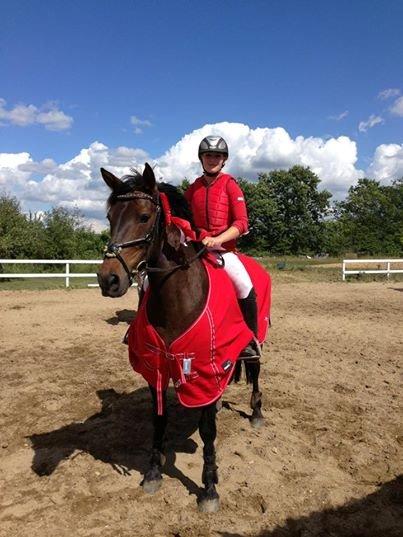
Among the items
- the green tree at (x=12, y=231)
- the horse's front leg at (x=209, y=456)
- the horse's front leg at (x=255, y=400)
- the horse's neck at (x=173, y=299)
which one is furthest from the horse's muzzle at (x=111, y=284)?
the green tree at (x=12, y=231)

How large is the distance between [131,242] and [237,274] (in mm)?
1502

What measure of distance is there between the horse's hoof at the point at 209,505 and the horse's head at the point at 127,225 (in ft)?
5.85

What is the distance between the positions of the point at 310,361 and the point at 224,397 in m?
2.21

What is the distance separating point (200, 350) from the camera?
333 centimetres

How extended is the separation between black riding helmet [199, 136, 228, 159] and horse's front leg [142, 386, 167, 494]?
6.80 ft

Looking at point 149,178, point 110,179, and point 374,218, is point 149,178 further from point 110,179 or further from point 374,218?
point 374,218

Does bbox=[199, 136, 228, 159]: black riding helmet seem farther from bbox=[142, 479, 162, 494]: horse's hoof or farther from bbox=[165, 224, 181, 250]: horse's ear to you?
bbox=[142, 479, 162, 494]: horse's hoof

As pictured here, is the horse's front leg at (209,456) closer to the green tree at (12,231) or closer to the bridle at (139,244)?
the bridle at (139,244)

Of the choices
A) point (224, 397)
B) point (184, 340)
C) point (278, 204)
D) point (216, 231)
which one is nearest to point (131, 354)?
point (184, 340)

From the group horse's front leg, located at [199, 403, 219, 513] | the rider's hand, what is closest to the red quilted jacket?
the rider's hand

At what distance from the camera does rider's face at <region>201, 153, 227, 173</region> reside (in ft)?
13.1

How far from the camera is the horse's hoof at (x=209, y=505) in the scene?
339cm

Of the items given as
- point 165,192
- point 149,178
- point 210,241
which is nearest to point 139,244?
point 149,178

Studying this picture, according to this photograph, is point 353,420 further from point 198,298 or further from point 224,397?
point 198,298
